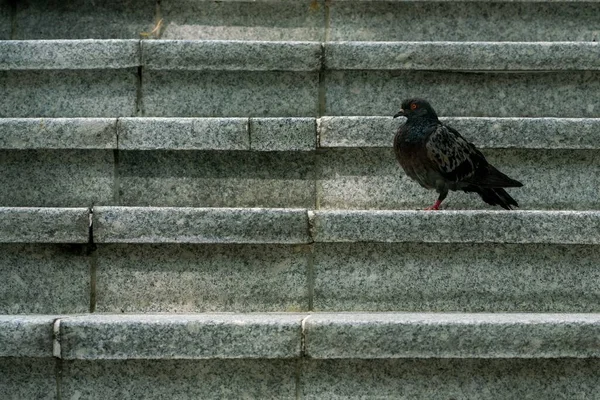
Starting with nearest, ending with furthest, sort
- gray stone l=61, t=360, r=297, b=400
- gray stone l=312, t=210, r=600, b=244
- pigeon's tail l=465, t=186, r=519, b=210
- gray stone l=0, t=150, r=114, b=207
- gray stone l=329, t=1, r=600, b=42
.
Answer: gray stone l=61, t=360, r=297, b=400
gray stone l=312, t=210, r=600, b=244
pigeon's tail l=465, t=186, r=519, b=210
gray stone l=0, t=150, r=114, b=207
gray stone l=329, t=1, r=600, b=42

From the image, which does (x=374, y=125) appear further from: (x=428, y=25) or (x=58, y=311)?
(x=58, y=311)

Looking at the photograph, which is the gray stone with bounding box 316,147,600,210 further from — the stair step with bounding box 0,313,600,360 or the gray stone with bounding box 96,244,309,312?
the stair step with bounding box 0,313,600,360

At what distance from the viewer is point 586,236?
432cm

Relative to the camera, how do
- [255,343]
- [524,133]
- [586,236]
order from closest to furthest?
[255,343] → [586,236] → [524,133]

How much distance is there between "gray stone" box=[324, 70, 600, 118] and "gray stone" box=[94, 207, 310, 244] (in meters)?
1.00

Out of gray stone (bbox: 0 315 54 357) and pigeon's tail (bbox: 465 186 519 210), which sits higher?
pigeon's tail (bbox: 465 186 519 210)

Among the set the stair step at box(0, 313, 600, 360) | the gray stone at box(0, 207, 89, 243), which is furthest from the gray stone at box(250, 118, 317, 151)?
the stair step at box(0, 313, 600, 360)

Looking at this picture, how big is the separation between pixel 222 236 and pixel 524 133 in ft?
4.89

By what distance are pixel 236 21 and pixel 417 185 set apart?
1.54 m

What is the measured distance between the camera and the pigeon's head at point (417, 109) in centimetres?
463

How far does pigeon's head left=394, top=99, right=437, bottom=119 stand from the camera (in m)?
4.63

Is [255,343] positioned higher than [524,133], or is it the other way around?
[524,133]

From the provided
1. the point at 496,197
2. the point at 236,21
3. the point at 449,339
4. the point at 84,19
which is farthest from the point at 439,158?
the point at 84,19

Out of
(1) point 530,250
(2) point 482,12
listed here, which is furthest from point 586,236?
(2) point 482,12
